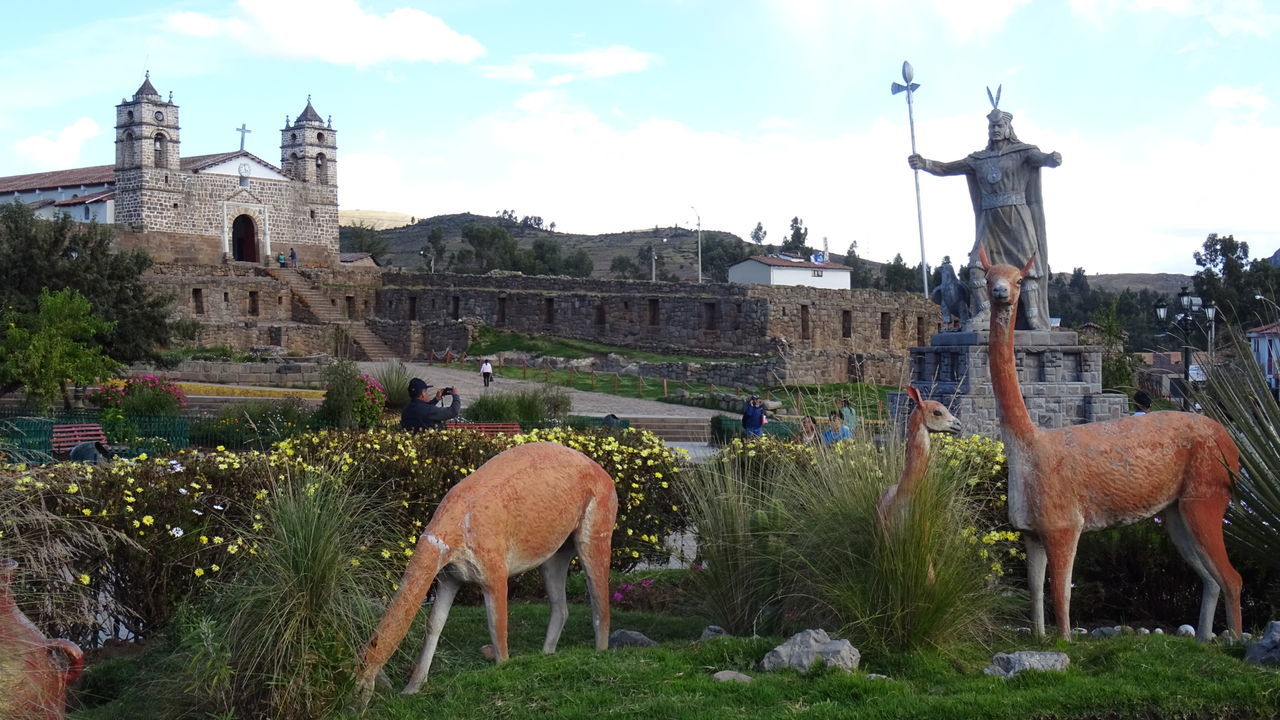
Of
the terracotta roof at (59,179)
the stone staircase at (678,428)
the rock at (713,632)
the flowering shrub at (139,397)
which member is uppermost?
the terracotta roof at (59,179)

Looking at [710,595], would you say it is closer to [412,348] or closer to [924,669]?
[924,669]

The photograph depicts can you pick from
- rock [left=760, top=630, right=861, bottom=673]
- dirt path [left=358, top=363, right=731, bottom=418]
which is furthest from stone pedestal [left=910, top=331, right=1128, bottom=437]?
dirt path [left=358, top=363, right=731, bottom=418]

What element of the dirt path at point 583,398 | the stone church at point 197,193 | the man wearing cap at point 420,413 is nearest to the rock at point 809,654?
the man wearing cap at point 420,413

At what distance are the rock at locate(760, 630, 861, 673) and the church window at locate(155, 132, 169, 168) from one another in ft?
163

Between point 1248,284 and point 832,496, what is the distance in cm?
4771

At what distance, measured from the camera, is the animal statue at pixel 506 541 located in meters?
5.98

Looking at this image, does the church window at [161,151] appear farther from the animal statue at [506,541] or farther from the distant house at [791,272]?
the animal statue at [506,541]

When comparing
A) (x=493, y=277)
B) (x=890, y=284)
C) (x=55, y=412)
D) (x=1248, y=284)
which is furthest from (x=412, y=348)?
(x=890, y=284)

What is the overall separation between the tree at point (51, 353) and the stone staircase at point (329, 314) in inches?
861

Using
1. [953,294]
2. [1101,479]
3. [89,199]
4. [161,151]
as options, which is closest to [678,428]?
[953,294]

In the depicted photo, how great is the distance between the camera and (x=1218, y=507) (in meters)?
6.87

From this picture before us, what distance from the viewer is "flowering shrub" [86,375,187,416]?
806 inches

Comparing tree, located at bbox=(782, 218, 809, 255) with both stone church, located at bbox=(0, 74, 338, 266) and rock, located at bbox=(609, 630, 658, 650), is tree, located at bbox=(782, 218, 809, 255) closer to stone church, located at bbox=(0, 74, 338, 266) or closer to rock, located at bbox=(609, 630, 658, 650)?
stone church, located at bbox=(0, 74, 338, 266)

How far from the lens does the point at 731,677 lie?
602 cm
